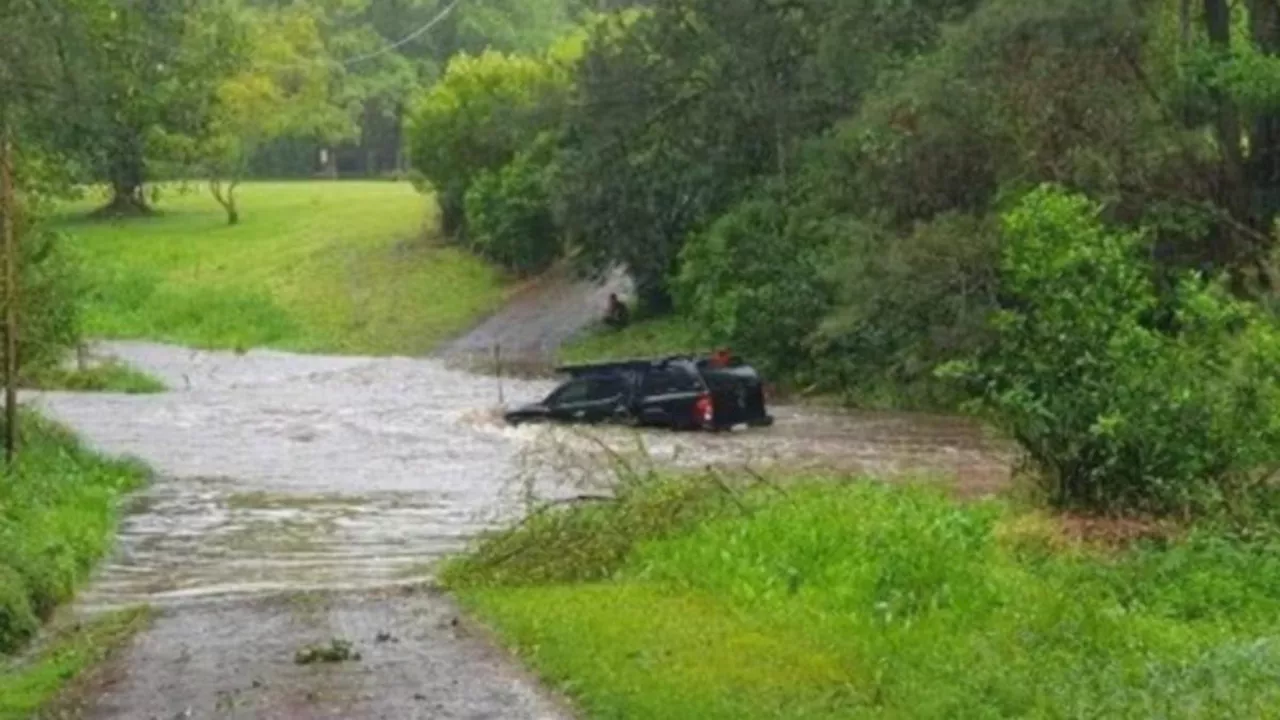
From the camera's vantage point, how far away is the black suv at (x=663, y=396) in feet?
126

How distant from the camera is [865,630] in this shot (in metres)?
14.7

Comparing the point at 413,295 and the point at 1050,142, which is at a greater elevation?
the point at 1050,142

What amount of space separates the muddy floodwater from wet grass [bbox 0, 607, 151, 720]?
0.31 metres

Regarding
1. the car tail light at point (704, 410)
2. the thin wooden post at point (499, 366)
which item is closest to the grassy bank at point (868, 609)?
the car tail light at point (704, 410)

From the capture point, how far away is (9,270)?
2727 centimetres

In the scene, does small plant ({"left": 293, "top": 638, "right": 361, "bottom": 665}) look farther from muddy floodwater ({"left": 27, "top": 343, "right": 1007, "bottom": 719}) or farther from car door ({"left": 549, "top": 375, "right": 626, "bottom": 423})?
car door ({"left": 549, "top": 375, "right": 626, "bottom": 423})

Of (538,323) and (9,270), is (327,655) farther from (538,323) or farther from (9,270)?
(538,323)

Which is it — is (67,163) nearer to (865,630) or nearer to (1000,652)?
(865,630)

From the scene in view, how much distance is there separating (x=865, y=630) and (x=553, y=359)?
46231 mm

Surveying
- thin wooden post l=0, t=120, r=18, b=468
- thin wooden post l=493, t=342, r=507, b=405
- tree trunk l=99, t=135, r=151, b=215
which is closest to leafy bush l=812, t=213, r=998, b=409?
thin wooden post l=493, t=342, r=507, b=405

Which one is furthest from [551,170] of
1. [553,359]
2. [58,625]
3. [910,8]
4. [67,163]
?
[58,625]

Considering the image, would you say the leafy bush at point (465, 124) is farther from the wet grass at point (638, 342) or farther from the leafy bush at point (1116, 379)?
the leafy bush at point (1116, 379)

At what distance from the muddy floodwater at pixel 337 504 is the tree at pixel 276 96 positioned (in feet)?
95.5

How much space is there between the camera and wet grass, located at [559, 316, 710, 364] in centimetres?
5697
